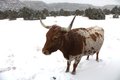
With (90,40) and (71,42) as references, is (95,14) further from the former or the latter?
(71,42)

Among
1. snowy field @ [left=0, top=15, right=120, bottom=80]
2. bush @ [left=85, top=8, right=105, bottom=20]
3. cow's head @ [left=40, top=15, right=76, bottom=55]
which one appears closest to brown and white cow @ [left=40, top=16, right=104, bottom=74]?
cow's head @ [left=40, top=15, right=76, bottom=55]

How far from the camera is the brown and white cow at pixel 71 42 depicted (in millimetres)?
10819

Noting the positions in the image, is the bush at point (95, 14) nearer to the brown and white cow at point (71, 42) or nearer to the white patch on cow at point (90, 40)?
the white patch on cow at point (90, 40)

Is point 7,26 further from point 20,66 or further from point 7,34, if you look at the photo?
point 20,66

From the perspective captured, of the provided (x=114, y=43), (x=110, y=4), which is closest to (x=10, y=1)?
(x=110, y=4)

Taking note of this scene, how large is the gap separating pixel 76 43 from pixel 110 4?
34087mm

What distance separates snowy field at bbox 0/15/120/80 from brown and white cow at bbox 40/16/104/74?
657 mm

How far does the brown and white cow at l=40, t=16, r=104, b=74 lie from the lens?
10819mm

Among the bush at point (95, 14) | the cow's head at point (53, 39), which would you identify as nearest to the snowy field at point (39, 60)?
the cow's head at point (53, 39)

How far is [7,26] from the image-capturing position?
2116 centimetres

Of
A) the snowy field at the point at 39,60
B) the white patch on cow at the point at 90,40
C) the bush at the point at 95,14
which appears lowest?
the bush at the point at 95,14

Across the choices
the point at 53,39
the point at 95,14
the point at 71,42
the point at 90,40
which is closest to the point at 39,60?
the point at 90,40

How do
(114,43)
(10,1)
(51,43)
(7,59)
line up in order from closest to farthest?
1. (51,43)
2. (7,59)
3. (114,43)
4. (10,1)

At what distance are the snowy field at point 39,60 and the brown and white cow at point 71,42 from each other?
2.16 ft
